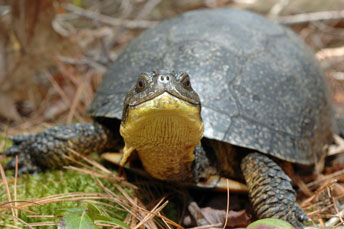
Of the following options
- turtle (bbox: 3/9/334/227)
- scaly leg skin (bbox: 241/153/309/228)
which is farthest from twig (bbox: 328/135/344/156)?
scaly leg skin (bbox: 241/153/309/228)

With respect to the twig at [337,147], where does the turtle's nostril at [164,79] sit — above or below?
above

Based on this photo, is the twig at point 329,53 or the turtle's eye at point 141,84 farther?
the twig at point 329,53

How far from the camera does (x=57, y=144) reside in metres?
2.02

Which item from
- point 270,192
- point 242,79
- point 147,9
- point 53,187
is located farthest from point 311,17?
point 53,187

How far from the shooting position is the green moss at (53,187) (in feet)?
5.44

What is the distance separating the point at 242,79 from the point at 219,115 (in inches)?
13.1

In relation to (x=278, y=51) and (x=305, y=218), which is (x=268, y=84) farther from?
(x=305, y=218)

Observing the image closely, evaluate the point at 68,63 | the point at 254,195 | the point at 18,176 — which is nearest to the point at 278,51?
the point at 254,195

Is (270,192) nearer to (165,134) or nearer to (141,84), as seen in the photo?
(165,134)

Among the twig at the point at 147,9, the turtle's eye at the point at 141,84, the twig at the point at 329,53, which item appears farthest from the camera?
the twig at the point at 329,53

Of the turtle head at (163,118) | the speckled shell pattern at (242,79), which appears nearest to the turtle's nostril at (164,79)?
the turtle head at (163,118)

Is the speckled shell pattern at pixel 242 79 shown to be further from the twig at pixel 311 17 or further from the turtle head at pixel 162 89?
the twig at pixel 311 17

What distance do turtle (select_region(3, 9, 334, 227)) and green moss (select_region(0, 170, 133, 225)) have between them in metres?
0.10

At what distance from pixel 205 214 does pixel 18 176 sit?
1.19m
